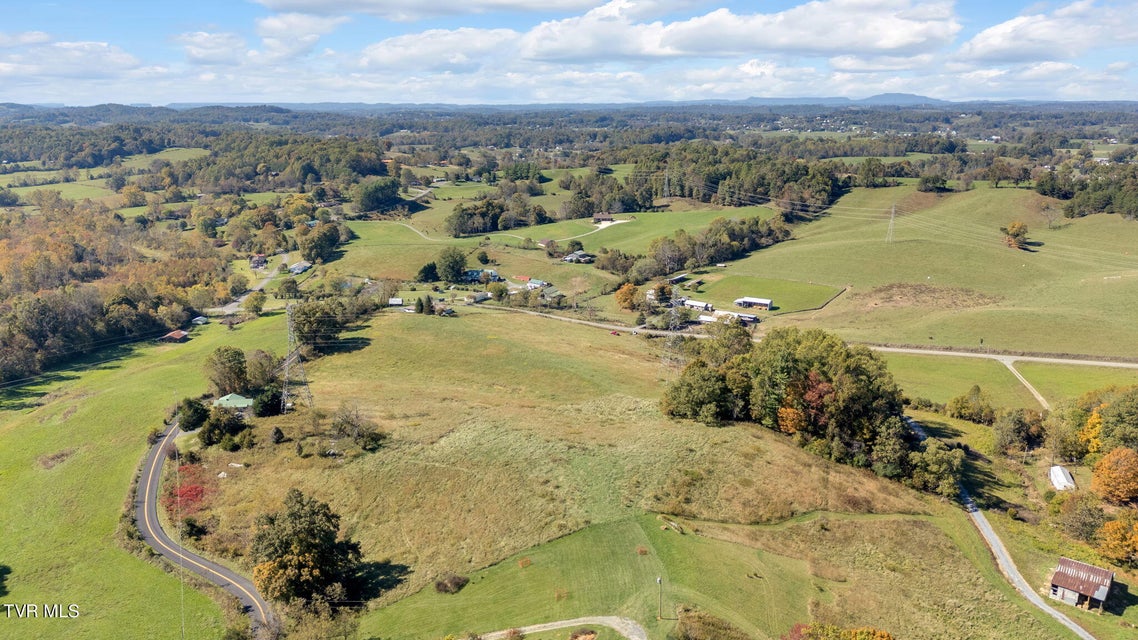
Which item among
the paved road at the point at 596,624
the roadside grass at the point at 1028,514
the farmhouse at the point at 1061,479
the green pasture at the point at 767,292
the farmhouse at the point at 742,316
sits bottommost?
the roadside grass at the point at 1028,514

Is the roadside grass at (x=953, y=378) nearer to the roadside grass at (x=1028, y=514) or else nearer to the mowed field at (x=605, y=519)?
the roadside grass at (x=1028, y=514)

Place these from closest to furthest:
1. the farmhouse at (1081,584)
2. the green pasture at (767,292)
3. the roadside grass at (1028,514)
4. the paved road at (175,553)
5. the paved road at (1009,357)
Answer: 1. the farmhouse at (1081,584)
2. the roadside grass at (1028,514)
3. the paved road at (175,553)
4. the paved road at (1009,357)
5. the green pasture at (767,292)

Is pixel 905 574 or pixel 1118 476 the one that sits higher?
pixel 1118 476

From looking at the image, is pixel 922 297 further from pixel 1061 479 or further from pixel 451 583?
pixel 451 583

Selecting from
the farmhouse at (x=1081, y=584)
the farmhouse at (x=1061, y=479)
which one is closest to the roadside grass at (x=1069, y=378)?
the farmhouse at (x=1061, y=479)

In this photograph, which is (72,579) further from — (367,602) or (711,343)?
(711,343)

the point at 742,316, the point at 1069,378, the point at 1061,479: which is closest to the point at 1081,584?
the point at 1061,479
